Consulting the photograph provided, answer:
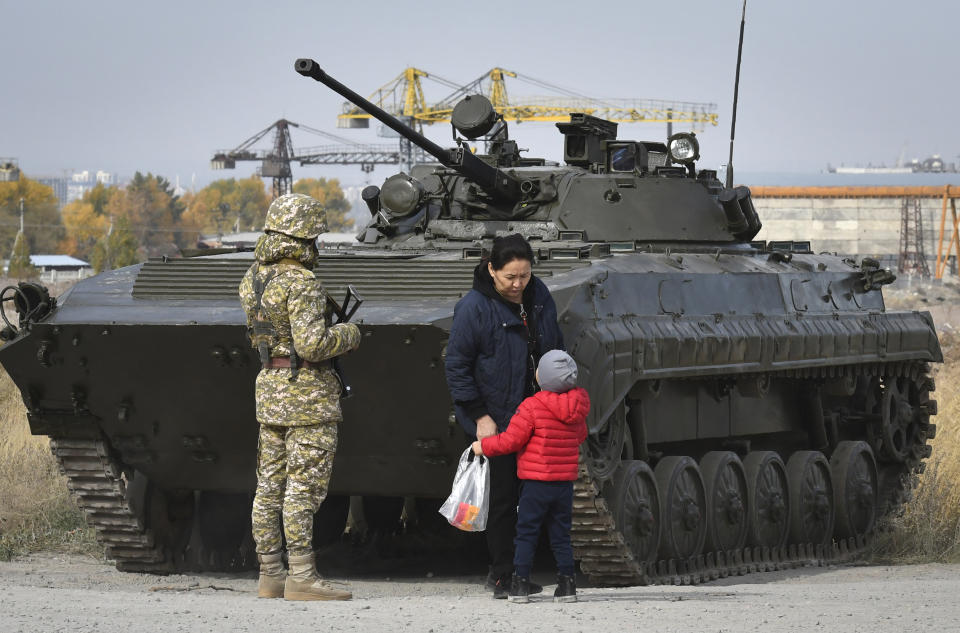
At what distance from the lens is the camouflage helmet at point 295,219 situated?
8695mm

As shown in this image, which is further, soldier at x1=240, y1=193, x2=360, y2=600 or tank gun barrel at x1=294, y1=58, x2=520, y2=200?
tank gun barrel at x1=294, y1=58, x2=520, y2=200

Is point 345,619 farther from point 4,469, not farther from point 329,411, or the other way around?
point 4,469

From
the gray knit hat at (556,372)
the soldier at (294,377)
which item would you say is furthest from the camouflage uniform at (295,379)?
the gray knit hat at (556,372)

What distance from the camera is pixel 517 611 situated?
26.7 feet

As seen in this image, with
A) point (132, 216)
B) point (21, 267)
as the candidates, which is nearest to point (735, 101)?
point (21, 267)

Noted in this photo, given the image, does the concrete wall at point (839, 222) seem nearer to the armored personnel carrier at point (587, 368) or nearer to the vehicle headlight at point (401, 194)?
the armored personnel carrier at point (587, 368)

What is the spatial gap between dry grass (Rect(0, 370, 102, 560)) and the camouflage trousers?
399 cm

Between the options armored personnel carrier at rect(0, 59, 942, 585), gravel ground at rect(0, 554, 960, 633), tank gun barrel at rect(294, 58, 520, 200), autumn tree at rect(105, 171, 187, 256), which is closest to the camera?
gravel ground at rect(0, 554, 960, 633)

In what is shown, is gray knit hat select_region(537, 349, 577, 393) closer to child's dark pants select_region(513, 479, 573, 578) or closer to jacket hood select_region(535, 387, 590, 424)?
jacket hood select_region(535, 387, 590, 424)

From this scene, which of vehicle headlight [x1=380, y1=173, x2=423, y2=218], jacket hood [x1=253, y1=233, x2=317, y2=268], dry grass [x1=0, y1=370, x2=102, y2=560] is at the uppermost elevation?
vehicle headlight [x1=380, y1=173, x2=423, y2=218]

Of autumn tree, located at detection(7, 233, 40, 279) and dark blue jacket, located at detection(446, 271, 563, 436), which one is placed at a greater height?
dark blue jacket, located at detection(446, 271, 563, 436)

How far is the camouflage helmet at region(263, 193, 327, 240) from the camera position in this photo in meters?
8.70

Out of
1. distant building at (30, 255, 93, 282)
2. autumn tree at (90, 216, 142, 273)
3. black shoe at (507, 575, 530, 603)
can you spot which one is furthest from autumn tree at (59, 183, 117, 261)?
black shoe at (507, 575, 530, 603)

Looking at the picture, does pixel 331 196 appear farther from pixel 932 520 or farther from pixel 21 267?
pixel 932 520
